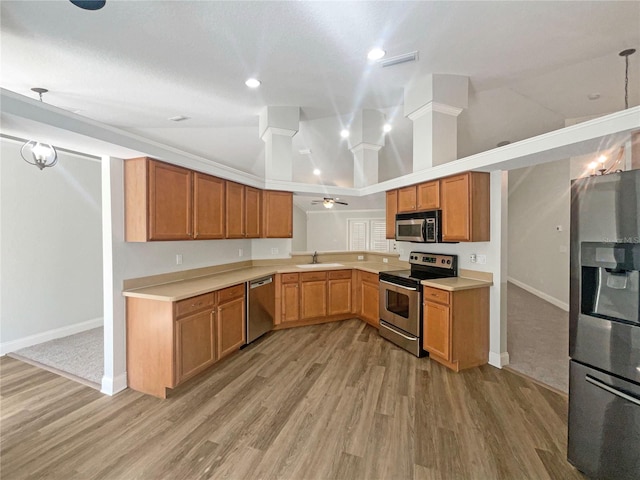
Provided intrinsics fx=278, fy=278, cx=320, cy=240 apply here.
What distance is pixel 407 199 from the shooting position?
3920 millimetres

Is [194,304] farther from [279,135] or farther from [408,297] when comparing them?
[279,135]

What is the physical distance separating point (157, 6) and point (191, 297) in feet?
7.78

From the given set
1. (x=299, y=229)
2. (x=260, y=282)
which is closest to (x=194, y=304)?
(x=260, y=282)

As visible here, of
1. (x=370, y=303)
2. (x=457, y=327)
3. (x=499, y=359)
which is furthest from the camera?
(x=370, y=303)

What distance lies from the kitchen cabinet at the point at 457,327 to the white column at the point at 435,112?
5.36 ft

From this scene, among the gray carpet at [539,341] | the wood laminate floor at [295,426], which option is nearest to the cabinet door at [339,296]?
the wood laminate floor at [295,426]

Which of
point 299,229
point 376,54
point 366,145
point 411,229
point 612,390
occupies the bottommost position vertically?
point 612,390

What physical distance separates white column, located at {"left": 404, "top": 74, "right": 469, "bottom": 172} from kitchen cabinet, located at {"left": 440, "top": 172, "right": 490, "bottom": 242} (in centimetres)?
49

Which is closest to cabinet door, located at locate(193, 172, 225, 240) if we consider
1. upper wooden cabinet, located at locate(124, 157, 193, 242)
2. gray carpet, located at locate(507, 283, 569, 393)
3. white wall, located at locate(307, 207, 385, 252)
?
upper wooden cabinet, located at locate(124, 157, 193, 242)

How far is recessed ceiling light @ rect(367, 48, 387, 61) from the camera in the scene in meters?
2.69

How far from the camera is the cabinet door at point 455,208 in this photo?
3.09 m

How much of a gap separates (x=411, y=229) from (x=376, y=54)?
2101 mm

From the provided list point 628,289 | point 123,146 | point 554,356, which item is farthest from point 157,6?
point 554,356

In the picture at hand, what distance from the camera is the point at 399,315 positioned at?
12.0 feet
